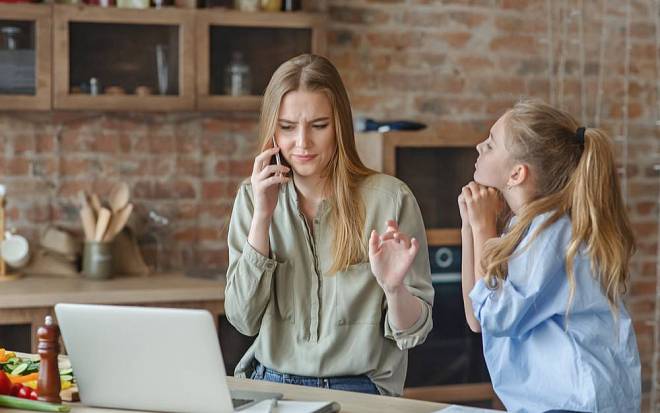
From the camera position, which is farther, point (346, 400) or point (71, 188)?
point (71, 188)

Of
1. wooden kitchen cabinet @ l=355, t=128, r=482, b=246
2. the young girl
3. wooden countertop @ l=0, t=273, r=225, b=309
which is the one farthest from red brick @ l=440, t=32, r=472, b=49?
the young girl

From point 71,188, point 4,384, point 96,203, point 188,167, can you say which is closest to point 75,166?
point 71,188

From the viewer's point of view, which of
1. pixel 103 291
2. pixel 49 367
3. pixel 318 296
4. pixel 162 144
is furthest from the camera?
pixel 162 144

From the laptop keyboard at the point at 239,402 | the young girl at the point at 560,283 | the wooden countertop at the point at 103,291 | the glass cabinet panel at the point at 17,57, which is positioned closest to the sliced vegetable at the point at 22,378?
the laptop keyboard at the point at 239,402

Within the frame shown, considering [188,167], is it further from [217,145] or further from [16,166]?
[16,166]

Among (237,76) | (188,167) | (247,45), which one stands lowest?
(188,167)

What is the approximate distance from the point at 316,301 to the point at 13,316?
1.53 m

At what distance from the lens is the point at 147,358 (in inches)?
79.7

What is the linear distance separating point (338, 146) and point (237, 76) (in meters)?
1.65

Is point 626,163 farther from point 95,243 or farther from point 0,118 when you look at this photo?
point 0,118

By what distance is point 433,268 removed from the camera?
4277 mm

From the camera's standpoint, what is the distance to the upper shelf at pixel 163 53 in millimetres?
3990

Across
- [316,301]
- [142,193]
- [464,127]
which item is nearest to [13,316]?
[142,193]

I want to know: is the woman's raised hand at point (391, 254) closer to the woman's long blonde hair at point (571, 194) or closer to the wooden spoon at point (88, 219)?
the woman's long blonde hair at point (571, 194)
